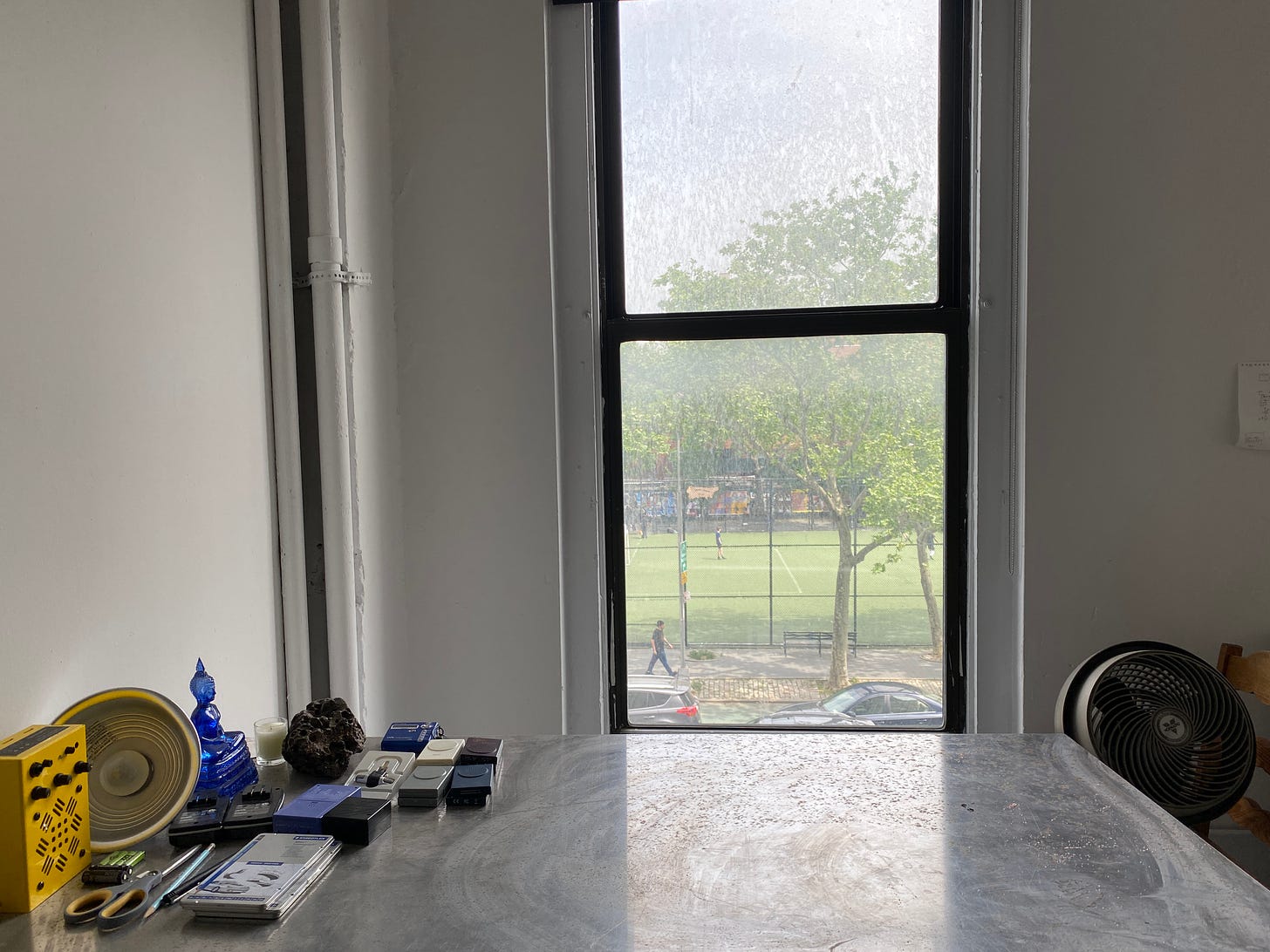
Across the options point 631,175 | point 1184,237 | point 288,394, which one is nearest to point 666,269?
point 631,175

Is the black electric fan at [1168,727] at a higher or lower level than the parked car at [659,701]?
higher

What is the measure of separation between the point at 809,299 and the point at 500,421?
903mm

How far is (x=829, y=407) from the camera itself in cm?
214

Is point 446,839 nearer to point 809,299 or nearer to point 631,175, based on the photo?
point 809,299

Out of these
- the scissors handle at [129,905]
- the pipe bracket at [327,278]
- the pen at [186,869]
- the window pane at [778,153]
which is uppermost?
the window pane at [778,153]

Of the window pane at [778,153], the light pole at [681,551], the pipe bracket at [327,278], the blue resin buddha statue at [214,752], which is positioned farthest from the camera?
the light pole at [681,551]

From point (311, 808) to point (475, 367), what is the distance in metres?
1.27

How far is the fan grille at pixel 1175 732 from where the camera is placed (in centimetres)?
151

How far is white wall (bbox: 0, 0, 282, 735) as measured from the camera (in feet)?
3.63

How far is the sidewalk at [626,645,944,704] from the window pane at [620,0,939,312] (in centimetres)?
98

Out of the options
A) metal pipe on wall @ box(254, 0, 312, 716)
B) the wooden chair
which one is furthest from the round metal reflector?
the wooden chair

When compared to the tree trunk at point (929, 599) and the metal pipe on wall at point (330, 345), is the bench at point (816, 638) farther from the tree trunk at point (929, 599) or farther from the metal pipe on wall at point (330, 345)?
the metal pipe on wall at point (330, 345)

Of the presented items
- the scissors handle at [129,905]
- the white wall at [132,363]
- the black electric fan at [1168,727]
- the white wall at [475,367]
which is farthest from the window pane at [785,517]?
the scissors handle at [129,905]

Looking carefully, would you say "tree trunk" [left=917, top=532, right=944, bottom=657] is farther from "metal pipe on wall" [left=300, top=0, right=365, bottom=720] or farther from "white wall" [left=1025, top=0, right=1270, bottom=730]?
"metal pipe on wall" [left=300, top=0, right=365, bottom=720]
